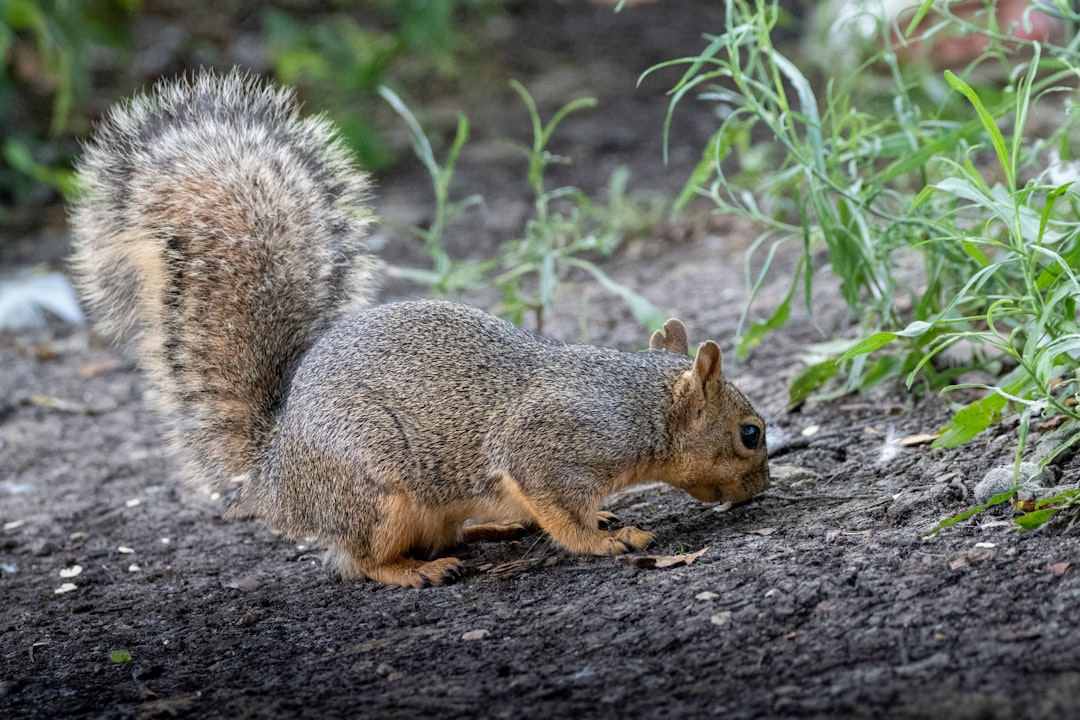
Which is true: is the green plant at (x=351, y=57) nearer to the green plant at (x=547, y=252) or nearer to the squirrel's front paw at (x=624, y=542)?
the green plant at (x=547, y=252)

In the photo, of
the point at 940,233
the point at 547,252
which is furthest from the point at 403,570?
the point at 940,233

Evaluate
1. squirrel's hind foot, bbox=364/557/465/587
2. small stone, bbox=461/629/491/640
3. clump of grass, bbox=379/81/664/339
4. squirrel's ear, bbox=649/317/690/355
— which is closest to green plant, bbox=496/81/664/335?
clump of grass, bbox=379/81/664/339

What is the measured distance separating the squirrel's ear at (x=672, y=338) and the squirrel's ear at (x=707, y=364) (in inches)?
13.0

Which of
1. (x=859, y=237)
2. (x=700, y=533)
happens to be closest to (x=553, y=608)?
(x=700, y=533)

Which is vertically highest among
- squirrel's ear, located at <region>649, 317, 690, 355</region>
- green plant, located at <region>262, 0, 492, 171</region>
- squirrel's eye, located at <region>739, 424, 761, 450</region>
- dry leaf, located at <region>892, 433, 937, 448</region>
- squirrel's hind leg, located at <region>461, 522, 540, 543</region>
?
green plant, located at <region>262, 0, 492, 171</region>

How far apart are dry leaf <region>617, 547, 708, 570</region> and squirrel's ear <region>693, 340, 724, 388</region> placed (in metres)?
0.49

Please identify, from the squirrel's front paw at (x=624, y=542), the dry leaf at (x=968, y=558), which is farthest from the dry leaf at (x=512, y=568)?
the dry leaf at (x=968, y=558)

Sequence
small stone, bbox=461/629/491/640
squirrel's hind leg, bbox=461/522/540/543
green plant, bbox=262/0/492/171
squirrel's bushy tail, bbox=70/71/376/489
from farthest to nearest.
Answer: green plant, bbox=262/0/492/171 < squirrel's hind leg, bbox=461/522/540/543 < squirrel's bushy tail, bbox=70/71/376/489 < small stone, bbox=461/629/491/640

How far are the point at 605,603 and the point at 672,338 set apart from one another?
1117mm

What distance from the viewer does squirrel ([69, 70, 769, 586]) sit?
3.24 m

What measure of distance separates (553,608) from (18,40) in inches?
264

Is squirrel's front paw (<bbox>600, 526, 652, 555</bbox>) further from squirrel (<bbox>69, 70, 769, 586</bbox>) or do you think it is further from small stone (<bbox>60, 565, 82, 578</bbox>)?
small stone (<bbox>60, 565, 82, 578</bbox>)

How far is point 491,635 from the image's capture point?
106 inches

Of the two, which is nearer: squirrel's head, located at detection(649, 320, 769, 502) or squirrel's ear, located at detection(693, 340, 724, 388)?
squirrel's ear, located at detection(693, 340, 724, 388)
